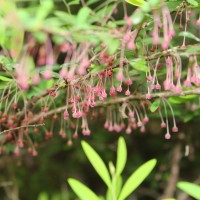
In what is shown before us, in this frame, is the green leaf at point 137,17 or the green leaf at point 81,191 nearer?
the green leaf at point 137,17

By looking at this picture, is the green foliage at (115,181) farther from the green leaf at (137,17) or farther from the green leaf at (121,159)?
the green leaf at (137,17)

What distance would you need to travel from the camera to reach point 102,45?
29.9 inches

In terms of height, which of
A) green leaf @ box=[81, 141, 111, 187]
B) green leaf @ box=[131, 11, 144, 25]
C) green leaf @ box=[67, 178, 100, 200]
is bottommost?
green leaf @ box=[67, 178, 100, 200]

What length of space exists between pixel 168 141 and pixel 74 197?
1.64 feet

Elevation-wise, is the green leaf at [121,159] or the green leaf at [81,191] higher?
the green leaf at [121,159]

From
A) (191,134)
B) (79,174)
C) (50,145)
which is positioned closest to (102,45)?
(191,134)

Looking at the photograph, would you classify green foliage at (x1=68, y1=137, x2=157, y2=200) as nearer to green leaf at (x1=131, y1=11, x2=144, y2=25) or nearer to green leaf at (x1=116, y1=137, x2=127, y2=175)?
green leaf at (x1=116, y1=137, x2=127, y2=175)

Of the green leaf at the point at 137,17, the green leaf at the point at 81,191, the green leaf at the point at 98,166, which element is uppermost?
the green leaf at the point at 137,17

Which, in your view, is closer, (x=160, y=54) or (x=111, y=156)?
(x=160, y=54)

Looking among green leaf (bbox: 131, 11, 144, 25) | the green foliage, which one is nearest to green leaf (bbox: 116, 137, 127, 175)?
the green foliage

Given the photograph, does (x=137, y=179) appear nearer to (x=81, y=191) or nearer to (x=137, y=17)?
(x=81, y=191)

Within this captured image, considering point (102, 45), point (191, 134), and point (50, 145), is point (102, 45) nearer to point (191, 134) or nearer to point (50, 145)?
point (191, 134)

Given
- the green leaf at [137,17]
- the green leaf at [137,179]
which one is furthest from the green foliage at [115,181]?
the green leaf at [137,17]

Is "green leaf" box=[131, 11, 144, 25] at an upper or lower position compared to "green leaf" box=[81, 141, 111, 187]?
upper
